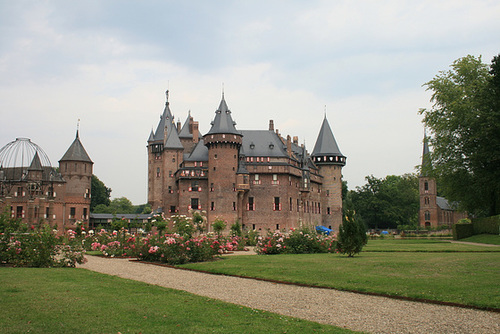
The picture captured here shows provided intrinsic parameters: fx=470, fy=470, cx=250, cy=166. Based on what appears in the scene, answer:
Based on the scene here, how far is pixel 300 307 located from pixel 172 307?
9.63 ft

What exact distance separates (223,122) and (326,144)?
2135cm

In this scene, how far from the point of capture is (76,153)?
64.2 metres

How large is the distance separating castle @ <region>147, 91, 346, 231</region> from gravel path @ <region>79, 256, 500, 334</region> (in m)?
40.2

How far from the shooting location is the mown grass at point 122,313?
27.5ft

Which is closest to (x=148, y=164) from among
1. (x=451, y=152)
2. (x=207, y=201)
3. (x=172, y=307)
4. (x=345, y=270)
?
(x=207, y=201)

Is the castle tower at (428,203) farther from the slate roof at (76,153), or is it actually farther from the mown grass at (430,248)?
the slate roof at (76,153)

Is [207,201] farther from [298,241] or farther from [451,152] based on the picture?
[298,241]

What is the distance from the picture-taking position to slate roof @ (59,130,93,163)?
63.6 metres

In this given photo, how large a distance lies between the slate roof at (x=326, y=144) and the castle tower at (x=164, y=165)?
70.7 ft

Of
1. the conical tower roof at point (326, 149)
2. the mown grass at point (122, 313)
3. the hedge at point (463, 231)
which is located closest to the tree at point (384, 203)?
the conical tower roof at point (326, 149)

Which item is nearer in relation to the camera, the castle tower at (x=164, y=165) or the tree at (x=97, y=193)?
the castle tower at (x=164, y=165)

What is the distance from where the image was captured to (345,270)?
16391mm

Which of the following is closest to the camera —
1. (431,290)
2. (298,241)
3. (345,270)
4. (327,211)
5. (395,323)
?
(395,323)

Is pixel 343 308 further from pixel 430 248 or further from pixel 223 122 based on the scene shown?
pixel 223 122
